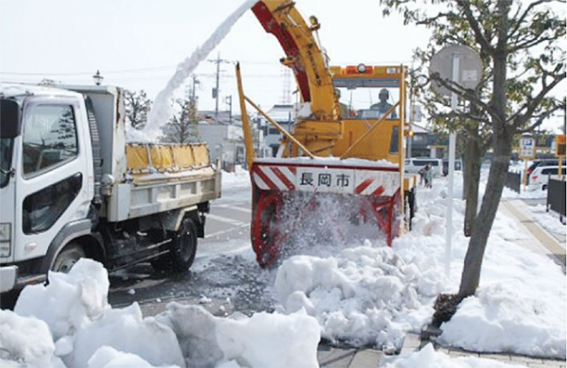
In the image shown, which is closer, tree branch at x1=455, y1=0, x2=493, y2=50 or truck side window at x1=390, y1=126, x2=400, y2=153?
tree branch at x1=455, y1=0, x2=493, y2=50

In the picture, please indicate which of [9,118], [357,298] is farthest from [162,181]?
[357,298]

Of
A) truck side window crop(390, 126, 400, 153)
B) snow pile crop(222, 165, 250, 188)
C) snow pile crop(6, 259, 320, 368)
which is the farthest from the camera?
snow pile crop(222, 165, 250, 188)

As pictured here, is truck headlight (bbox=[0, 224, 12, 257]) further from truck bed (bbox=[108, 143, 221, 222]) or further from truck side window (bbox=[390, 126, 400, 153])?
truck side window (bbox=[390, 126, 400, 153])

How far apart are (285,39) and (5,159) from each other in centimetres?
533

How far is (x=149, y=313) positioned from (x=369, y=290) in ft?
7.95

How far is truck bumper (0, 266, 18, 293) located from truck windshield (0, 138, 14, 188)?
0.75 m

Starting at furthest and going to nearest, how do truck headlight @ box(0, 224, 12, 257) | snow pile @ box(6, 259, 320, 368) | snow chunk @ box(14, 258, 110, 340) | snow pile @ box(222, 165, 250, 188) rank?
snow pile @ box(222, 165, 250, 188)
truck headlight @ box(0, 224, 12, 257)
snow chunk @ box(14, 258, 110, 340)
snow pile @ box(6, 259, 320, 368)

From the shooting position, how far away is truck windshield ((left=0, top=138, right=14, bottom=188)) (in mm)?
5539

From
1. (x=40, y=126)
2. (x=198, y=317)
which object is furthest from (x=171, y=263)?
(x=198, y=317)

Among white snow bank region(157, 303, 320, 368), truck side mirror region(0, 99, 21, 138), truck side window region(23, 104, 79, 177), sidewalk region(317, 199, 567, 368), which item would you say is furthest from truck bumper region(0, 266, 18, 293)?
sidewalk region(317, 199, 567, 368)

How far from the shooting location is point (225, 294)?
763cm

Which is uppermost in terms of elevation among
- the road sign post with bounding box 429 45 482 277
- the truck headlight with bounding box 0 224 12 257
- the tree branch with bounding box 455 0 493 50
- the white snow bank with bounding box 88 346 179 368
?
the tree branch with bounding box 455 0 493 50

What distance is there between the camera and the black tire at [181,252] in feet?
28.8

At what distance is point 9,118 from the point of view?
5.36 m
